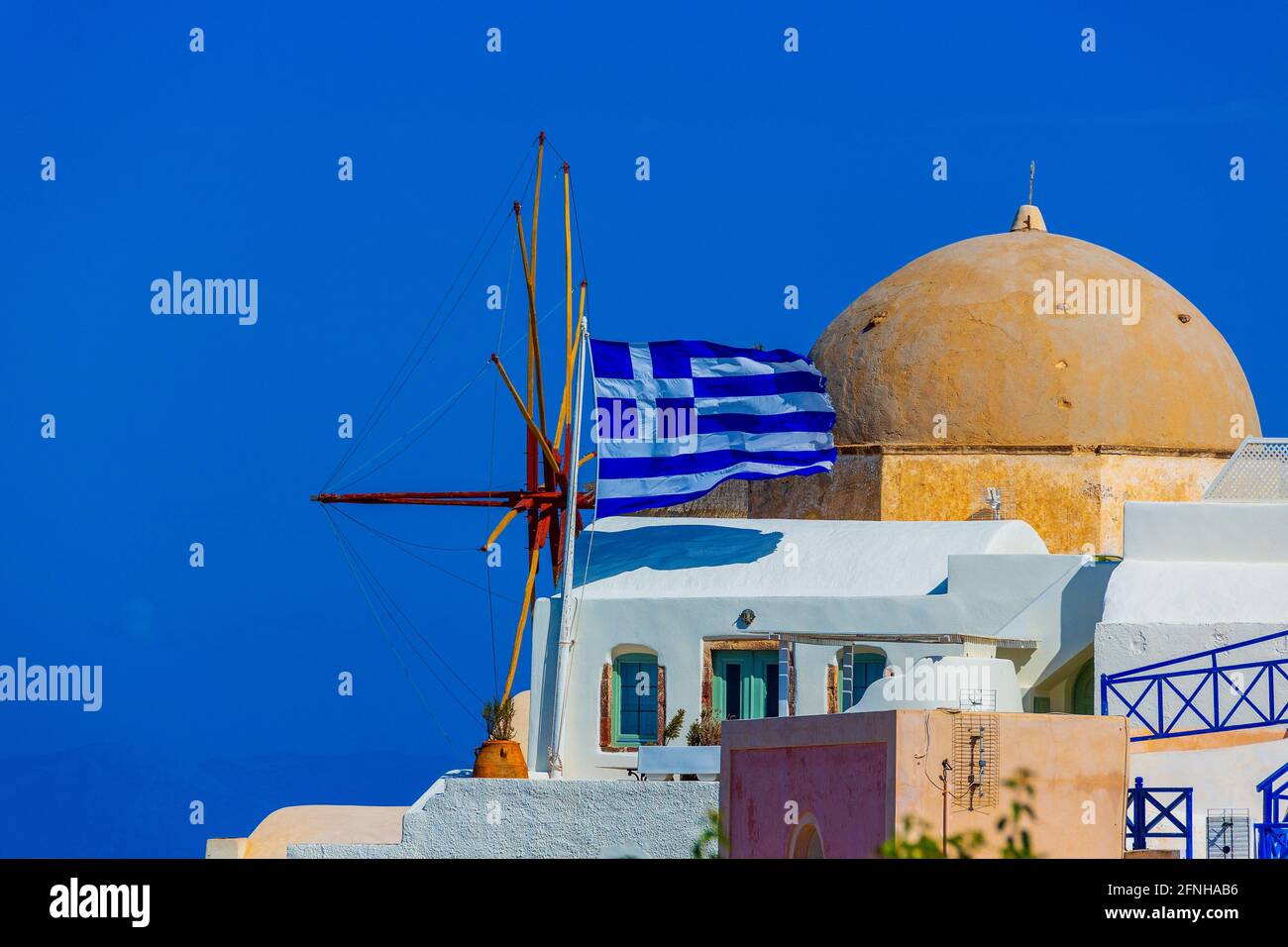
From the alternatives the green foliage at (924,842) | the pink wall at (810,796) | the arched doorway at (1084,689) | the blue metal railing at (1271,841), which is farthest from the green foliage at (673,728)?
the green foliage at (924,842)

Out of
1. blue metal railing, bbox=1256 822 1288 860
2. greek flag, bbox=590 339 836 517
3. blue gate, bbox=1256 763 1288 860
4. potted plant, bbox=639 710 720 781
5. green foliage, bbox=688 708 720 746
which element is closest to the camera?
blue metal railing, bbox=1256 822 1288 860

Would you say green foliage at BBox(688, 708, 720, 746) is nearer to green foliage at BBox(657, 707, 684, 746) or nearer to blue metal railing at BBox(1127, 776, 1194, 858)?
green foliage at BBox(657, 707, 684, 746)

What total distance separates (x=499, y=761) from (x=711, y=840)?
482 cm

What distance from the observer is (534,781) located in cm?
2744

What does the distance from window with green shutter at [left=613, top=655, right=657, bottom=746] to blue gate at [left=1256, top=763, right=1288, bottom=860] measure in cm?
862

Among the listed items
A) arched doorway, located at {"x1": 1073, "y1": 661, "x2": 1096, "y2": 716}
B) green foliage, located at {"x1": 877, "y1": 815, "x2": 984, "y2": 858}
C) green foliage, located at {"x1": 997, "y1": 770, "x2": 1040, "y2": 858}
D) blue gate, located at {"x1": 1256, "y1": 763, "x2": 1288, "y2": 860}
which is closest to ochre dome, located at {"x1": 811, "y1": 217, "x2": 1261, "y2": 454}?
arched doorway, located at {"x1": 1073, "y1": 661, "x2": 1096, "y2": 716}

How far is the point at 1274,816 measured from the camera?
20.9 metres

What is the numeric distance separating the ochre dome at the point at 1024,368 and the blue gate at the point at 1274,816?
9.85 metres

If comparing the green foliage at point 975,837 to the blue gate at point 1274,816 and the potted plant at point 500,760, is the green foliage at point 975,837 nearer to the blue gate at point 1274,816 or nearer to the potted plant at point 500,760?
the blue gate at point 1274,816

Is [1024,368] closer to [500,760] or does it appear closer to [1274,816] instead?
[500,760]

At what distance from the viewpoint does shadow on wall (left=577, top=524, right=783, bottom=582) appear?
96.1 feet

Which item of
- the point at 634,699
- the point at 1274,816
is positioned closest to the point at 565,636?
the point at 634,699

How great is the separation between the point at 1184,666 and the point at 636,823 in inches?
240
